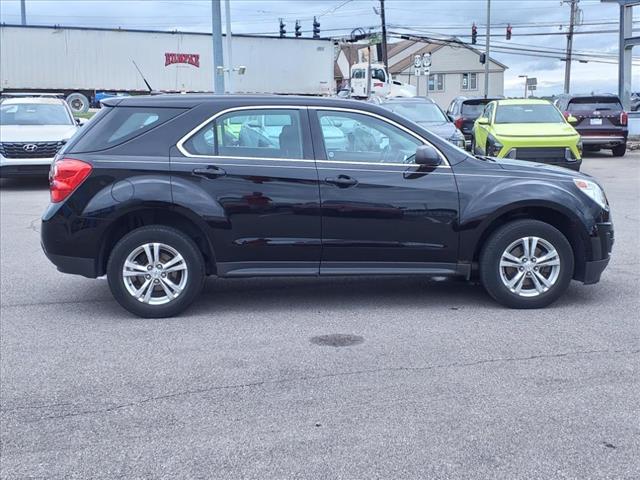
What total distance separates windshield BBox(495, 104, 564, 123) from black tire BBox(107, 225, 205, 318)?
11721mm

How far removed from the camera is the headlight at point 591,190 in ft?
20.9

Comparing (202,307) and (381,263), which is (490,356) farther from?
(202,307)

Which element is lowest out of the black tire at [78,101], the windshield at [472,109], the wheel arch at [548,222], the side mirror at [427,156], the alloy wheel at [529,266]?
the alloy wheel at [529,266]

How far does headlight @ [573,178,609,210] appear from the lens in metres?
6.36

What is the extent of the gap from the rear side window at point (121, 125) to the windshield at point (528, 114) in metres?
11.5

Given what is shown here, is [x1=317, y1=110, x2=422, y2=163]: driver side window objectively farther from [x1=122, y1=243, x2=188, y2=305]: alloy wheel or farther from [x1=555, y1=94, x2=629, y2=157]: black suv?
[x1=555, y1=94, x2=629, y2=157]: black suv

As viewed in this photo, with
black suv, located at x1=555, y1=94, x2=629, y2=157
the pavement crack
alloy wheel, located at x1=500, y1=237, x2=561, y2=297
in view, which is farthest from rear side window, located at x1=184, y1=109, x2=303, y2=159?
black suv, located at x1=555, y1=94, x2=629, y2=157

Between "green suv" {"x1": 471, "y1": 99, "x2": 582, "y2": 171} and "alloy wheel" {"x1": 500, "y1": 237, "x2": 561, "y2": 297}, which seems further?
"green suv" {"x1": 471, "y1": 99, "x2": 582, "y2": 171}

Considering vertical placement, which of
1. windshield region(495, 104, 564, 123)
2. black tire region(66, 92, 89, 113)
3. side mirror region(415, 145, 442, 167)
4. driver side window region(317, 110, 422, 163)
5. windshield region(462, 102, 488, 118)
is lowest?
side mirror region(415, 145, 442, 167)

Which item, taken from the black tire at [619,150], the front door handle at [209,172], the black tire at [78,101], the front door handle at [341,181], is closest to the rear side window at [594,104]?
the black tire at [619,150]

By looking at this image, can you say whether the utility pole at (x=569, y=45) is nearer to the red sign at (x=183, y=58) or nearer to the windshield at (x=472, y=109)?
the red sign at (x=183, y=58)

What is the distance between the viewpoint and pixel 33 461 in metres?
3.74

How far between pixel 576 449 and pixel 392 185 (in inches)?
113

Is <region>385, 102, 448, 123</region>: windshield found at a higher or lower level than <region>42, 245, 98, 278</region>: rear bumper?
higher
